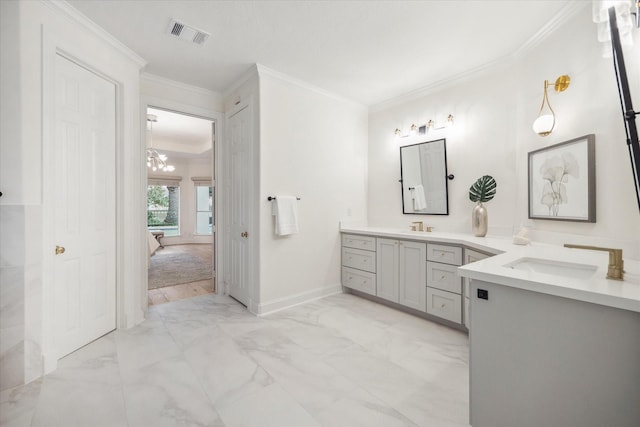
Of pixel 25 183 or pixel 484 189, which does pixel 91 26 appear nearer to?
pixel 25 183

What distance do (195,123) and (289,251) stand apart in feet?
12.4

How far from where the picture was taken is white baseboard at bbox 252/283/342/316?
2918 millimetres

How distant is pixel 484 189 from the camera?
2.73 meters

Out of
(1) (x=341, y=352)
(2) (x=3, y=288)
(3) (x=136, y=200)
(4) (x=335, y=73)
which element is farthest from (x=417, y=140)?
(2) (x=3, y=288)

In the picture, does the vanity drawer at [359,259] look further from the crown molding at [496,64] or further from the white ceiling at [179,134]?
the white ceiling at [179,134]

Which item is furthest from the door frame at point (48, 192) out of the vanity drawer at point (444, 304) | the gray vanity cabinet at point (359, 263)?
the vanity drawer at point (444, 304)

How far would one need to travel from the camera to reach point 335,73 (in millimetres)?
3027

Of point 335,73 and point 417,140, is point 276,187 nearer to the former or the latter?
point 335,73

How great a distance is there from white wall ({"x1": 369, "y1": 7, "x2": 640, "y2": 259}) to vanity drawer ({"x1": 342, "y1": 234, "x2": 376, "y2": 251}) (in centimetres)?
58

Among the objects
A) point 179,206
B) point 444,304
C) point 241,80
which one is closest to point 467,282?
point 444,304

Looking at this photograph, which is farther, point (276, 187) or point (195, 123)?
point (195, 123)

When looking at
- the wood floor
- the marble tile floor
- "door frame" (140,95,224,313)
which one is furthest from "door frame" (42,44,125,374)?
the wood floor

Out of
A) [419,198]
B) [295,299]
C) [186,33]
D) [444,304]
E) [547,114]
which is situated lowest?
[295,299]

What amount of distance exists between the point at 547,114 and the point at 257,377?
2.98 meters
